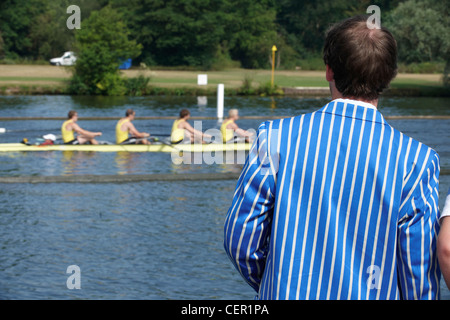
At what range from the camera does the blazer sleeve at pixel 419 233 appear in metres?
2.27

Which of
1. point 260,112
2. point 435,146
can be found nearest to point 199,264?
point 435,146

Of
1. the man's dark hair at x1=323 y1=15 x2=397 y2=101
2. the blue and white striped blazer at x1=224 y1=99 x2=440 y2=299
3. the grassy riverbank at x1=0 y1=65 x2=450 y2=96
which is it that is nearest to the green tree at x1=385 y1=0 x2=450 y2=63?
the grassy riverbank at x1=0 y1=65 x2=450 y2=96

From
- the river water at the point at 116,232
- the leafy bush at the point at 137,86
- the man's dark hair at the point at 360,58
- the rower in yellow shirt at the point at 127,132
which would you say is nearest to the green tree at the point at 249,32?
the leafy bush at the point at 137,86

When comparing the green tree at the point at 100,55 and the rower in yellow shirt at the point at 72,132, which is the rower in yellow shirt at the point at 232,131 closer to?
the rower in yellow shirt at the point at 72,132

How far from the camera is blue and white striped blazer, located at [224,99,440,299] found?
2.27 meters

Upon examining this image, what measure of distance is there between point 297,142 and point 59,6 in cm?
7159

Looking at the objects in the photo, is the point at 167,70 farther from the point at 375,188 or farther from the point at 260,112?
the point at 375,188

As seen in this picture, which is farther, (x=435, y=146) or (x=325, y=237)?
(x=435, y=146)

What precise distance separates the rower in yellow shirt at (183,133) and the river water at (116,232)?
93cm

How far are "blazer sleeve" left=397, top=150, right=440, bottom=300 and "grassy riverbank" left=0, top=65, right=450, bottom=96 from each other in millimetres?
40708

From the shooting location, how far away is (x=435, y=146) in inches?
841

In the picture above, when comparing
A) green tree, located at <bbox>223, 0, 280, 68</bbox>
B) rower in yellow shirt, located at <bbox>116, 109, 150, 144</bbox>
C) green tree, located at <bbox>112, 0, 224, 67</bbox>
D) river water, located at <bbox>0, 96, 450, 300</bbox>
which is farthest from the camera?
green tree, located at <bbox>223, 0, 280, 68</bbox>

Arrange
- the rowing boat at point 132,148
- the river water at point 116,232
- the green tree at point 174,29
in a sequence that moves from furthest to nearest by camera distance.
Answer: the green tree at point 174,29 < the rowing boat at point 132,148 < the river water at point 116,232

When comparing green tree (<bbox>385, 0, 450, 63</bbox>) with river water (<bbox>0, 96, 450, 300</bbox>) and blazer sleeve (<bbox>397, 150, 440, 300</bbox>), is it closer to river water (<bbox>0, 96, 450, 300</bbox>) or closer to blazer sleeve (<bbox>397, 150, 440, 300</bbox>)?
river water (<bbox>0, 96, 450, 300</bbox>)
